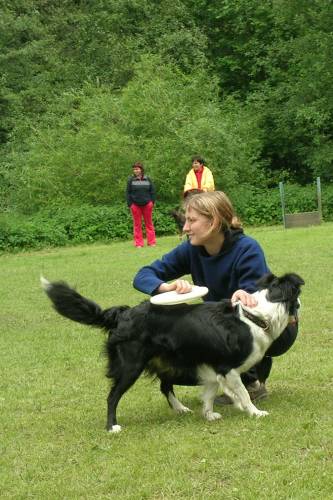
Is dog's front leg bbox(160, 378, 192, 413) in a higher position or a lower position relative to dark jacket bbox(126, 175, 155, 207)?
lower

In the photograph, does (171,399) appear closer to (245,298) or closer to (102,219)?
(245,298)

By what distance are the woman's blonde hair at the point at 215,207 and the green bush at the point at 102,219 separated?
52.7ft

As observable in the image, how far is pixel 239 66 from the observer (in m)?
36.6

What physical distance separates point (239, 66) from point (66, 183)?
14.3 meters

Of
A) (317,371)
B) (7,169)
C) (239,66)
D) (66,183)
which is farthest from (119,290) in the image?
(239,66)

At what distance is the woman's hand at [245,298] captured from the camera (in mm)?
4867

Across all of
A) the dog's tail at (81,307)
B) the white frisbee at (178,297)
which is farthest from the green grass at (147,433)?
the white frisbee at (178,297)

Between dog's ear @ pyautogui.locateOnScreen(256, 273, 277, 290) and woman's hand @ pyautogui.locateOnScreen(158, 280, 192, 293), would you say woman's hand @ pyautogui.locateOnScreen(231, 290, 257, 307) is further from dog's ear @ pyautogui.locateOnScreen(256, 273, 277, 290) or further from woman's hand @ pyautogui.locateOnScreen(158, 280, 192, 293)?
woman's hand @ pyautogui.locateOnScreen(158, 280, 192, 293)

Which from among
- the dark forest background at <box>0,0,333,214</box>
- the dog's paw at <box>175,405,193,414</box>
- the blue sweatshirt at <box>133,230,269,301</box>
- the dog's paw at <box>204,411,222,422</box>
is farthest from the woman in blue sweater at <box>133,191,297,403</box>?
the dark forest background at <box>0,0,333,214</box>

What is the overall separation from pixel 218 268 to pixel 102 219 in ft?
56.0

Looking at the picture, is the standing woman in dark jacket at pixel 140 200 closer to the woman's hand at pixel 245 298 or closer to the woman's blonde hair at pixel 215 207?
the woman's blonde hair at pixel 215 207

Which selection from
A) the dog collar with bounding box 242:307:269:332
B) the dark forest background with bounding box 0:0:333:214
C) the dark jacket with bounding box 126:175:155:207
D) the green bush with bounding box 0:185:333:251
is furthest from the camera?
the dark forest background with bounding box 0:0:333:214

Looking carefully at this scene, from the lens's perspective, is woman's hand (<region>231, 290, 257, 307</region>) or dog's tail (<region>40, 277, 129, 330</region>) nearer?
woman's hand (<region>231, 290, 257, 307</region>)

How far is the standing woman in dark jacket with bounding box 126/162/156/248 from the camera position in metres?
19.0
